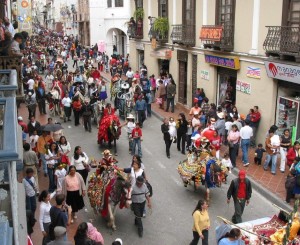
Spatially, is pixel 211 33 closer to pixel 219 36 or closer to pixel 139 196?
pixel 219 36

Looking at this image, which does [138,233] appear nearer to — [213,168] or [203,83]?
[213,168]

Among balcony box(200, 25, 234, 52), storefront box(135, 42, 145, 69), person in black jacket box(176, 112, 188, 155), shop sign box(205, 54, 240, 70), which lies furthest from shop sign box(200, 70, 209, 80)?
storefront box(135, 42, 145, 69)

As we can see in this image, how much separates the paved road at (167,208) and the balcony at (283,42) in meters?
4.60

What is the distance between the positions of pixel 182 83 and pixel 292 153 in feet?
38.6

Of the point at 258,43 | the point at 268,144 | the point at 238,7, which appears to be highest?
the point at 238,7

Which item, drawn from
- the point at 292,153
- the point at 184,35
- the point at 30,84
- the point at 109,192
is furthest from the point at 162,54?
the point at 109,192

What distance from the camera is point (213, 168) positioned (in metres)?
10.6

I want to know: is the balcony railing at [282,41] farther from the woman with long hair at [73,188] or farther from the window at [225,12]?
the woman with long hair at [73,188]

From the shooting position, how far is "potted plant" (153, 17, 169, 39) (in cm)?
2378

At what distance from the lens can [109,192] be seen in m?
9.32

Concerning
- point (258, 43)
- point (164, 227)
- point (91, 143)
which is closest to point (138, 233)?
point (164, 227)

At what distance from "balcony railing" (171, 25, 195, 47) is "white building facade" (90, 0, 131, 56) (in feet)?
60.9

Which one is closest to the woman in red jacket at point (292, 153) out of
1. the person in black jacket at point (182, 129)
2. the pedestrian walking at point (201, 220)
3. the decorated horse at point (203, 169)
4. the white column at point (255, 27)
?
the decorated horse at point (203, 169)

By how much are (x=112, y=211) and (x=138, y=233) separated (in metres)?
0.80
